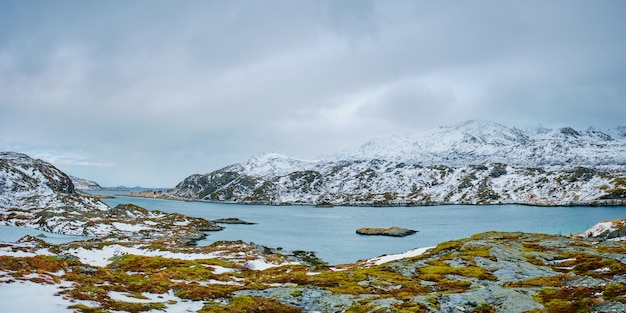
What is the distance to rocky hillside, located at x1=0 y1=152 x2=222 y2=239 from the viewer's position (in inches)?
5236

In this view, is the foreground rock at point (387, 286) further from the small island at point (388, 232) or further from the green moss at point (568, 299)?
the small island at point (388, 232)

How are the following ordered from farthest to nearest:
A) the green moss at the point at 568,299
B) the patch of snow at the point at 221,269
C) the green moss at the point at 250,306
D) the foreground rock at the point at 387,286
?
the patch of snow at the point at 221,269 < the green moss at the point at 250,306 < the foreground rock at the point at 387,286 < the green moss at the point at 568,299

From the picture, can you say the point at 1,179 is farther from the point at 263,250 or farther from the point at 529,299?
the point at 529,299

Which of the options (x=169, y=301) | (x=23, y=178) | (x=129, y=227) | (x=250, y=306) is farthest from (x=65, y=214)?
(x=250, y=306)

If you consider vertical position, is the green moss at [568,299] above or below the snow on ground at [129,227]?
above

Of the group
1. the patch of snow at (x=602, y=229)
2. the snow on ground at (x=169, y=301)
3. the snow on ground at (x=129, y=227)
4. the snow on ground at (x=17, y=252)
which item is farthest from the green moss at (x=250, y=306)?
the snow on ground at (x=129, y=227)

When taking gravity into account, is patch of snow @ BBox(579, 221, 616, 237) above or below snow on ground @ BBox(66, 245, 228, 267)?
above

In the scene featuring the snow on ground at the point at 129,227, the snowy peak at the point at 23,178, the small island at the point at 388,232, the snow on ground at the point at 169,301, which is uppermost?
the snowy peak at the point at 23,178

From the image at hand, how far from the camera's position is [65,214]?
142 metres

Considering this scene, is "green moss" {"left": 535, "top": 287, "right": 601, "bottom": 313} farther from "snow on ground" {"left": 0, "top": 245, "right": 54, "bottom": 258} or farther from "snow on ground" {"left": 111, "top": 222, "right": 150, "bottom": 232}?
"snow on ground" {"left": 111, "top": 222, "right": 150, "bottom": 232}

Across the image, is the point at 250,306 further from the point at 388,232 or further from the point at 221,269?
the point at 388,232

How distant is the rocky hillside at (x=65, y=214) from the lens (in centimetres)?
13300

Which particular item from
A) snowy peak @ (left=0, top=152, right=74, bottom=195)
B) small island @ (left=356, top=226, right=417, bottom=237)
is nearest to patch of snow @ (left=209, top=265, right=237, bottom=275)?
small island @ (left=356, top=226, right=417, bottom=237)

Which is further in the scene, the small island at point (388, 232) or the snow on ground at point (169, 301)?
the small island at point (388, 232)
